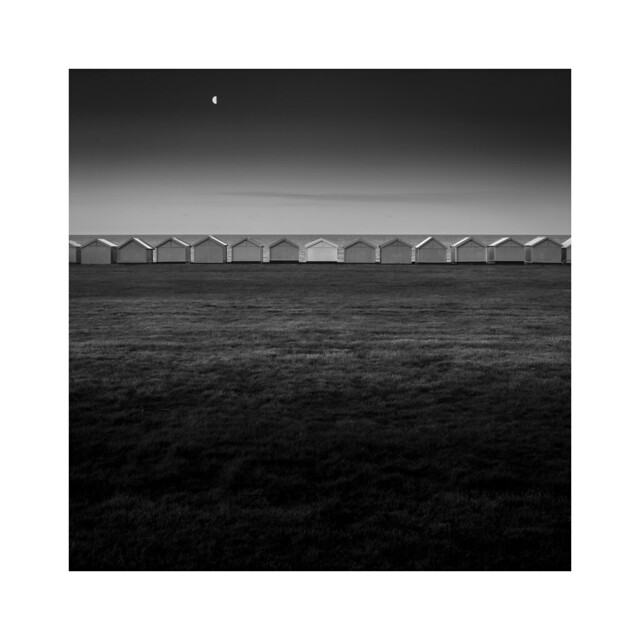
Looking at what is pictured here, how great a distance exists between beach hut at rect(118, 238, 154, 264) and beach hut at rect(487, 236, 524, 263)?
31.8 m

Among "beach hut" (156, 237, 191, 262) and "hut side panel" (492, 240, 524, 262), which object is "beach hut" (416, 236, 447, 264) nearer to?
"hut side panel" (492, 240, 524, 262)

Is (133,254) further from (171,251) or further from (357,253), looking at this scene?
(357,253)

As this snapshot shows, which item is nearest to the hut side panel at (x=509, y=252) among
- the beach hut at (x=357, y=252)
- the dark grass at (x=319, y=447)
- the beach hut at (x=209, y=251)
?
the beach hut at (x=357, y=252)

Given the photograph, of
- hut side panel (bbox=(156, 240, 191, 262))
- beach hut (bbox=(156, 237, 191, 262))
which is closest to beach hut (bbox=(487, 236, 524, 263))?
beach hut (bbox=(156, 237, 191, 262))

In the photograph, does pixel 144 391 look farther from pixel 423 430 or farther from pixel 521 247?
pixel 521 247

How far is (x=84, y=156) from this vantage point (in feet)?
39.8

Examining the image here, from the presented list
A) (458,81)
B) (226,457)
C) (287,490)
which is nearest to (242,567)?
(287,490)

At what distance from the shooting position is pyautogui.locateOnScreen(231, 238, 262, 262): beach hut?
58844 mm

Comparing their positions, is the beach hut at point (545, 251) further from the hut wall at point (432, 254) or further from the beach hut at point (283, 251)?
the beach hut at point (283, 251)

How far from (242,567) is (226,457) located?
2.56 meters

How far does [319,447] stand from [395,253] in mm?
51558

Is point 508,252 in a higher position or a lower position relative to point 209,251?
lower

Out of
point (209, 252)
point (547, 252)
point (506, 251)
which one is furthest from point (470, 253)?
point (209, 252)

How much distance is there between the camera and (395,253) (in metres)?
58.6
